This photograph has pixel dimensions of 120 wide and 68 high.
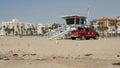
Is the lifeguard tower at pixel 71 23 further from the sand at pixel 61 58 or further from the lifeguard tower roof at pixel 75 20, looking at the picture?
the sand at pixel 61 58

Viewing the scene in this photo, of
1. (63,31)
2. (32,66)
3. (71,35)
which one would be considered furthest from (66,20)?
(32,66)

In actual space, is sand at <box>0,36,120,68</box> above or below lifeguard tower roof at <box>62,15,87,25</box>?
below

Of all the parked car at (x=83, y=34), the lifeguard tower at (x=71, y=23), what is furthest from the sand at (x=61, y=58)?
the lifeguard tower at (x=71, y=23)

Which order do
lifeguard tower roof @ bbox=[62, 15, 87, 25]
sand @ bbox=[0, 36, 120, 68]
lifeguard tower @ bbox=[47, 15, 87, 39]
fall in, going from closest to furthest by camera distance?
sand @ bbox=[0, 36, 120, 68]
lifeguard tower @ bbox=[47, 15, 87, 39]
lifeguard tower roof @ bbox=[62, 15, 87, 25]

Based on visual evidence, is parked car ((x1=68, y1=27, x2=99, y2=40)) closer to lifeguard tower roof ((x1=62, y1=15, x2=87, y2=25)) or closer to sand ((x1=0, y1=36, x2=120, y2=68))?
lifeguard tower roof ((x1=62, y1=15, x2=87, y2=25))

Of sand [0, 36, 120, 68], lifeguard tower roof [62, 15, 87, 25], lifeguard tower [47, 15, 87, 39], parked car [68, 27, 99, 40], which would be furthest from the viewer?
lifeguard tower roof [62, 15, 87, 25]

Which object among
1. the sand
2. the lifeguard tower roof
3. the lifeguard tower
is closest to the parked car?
the lifeguard tower

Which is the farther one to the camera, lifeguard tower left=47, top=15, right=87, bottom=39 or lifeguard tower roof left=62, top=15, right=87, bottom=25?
lifeguard tower roof left=62, top=15, right=87, bottom=25

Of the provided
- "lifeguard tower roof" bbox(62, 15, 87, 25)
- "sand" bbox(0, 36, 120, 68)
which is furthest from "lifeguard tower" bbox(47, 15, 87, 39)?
"sand" bbox(0, 36, 120, 68)

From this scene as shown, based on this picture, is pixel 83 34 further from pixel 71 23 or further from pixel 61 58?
pixel 61 58

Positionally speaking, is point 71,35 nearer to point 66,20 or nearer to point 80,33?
point 80,33

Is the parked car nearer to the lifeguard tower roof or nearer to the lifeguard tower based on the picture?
the lifeguard tower

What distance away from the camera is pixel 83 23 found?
189 feet

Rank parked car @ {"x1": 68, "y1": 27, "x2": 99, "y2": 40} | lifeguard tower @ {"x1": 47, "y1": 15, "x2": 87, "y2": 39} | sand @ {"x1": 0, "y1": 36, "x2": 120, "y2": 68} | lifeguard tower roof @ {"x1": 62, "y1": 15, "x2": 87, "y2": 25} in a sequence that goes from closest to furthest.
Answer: sand @ {"x1": 0, "y1": 36, "x2": 120, "y2": 68} → parked car @ {"x1": 68, "y1": 27, "x2": 99, "y2": 40} → lifeguard tower @ {"x1": 47, "y1": 15, "x2": 87, "y2": 39} → lifeguard tower roof @ {"x1": 62, "y1": 15, "x2": 87, "y2": 25}
